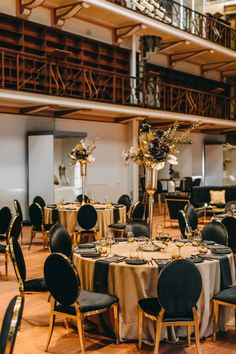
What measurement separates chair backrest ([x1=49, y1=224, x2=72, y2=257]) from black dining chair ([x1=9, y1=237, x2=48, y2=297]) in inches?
17.7

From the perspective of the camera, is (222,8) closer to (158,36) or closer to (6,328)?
(158,36)

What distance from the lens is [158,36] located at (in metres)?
14.9

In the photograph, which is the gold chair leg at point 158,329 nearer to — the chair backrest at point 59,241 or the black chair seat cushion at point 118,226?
the chair backrest at point 59,241

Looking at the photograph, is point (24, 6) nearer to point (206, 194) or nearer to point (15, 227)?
point (206, 194)

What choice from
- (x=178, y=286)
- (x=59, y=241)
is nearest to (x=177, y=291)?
(x=178, y=286)

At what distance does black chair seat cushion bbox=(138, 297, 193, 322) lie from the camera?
4.17 meters

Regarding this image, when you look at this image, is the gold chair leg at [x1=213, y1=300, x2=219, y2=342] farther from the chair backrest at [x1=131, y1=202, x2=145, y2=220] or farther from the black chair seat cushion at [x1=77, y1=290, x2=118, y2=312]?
the chair backrest at [x1=131, y1=202, x2=145, y2=220]

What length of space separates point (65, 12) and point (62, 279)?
30.5ft

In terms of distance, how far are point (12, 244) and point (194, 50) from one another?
43.1 feet

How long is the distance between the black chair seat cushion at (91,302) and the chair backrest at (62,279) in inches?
6.0

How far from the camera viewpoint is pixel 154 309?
14.0ft

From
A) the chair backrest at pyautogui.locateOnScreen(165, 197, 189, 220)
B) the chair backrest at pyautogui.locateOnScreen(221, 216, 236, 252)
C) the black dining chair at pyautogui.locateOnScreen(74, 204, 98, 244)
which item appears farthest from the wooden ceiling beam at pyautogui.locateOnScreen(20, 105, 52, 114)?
the chair backrest at pyautogui.locateOnScreen(221, 216, 236, 252)

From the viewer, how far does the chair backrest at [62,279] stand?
4152 millimetres

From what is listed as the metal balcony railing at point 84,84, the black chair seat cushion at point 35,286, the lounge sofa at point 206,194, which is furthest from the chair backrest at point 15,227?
the lounge sofa at point 206,194
